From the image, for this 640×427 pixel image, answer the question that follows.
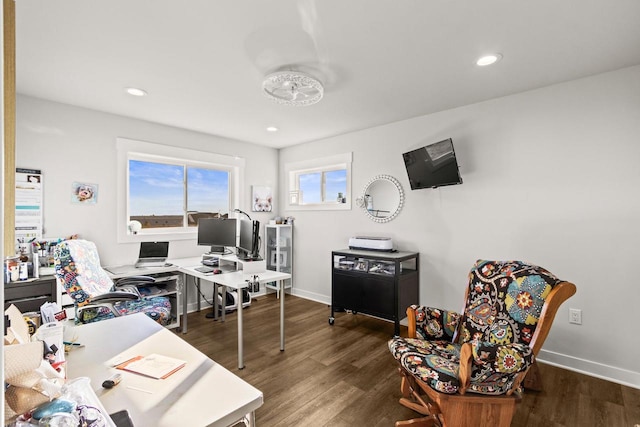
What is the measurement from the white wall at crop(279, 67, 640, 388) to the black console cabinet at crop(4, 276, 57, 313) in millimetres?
3477

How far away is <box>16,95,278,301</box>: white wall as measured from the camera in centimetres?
291

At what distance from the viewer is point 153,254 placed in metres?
3.60

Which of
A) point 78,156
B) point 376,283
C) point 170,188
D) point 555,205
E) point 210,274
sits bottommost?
point 376,283

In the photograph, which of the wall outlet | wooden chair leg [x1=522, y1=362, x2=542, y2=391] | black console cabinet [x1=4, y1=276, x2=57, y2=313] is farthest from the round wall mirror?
black console cabinet [x1=4, y1=276, x2=57, y2=313]

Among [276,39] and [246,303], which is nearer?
[276,39]

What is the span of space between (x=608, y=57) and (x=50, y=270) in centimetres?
488

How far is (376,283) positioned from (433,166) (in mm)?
1380

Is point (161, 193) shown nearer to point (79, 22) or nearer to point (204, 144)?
point (204, 144)

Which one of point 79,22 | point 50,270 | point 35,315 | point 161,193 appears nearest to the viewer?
point 35,315

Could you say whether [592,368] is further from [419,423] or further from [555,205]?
[419,423]

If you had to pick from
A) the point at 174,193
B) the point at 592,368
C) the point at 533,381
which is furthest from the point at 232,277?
the point at 592,368

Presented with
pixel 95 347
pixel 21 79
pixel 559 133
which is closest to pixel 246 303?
pixel 95 347

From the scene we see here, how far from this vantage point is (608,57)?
7.25 ft

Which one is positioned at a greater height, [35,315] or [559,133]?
[559,133]
